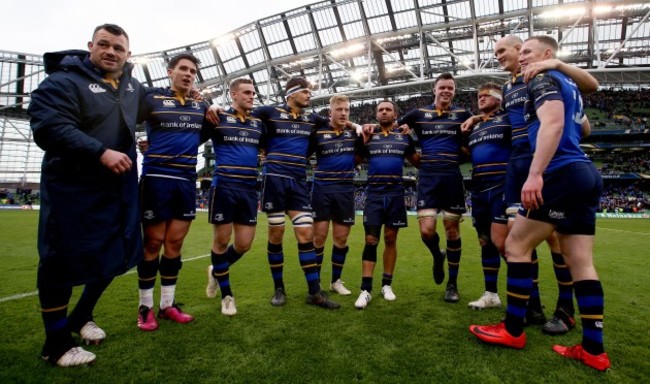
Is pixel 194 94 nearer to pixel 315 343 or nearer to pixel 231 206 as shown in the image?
pixel 231 206

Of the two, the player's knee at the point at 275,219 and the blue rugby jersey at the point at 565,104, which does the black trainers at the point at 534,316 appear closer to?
the blue rugby jersey at the point at 565,104

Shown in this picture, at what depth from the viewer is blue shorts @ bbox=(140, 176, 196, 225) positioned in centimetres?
335

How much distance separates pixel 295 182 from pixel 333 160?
0.68m

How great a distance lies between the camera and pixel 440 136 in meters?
4.56

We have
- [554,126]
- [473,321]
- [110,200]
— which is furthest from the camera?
[473,321]

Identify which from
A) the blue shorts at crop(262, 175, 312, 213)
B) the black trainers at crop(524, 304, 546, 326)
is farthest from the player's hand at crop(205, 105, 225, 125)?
the black trainers at crop(524, 304, 546, 326)

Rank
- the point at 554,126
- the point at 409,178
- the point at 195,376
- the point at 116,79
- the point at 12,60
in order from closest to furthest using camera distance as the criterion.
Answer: the point at 195,376 → the point at 554,126 → the point at 116,79 → the point at 12,60 → the point at 409,178

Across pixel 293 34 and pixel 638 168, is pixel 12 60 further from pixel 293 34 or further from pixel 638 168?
pixel 638 168

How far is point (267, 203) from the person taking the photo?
4211 millimetres

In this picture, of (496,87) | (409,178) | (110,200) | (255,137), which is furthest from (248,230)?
(409,178)

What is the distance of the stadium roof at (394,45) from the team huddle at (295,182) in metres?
18.2

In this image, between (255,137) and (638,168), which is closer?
(255,137)

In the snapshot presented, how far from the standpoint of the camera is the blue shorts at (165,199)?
3.35 metres

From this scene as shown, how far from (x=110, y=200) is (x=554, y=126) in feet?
10.9
